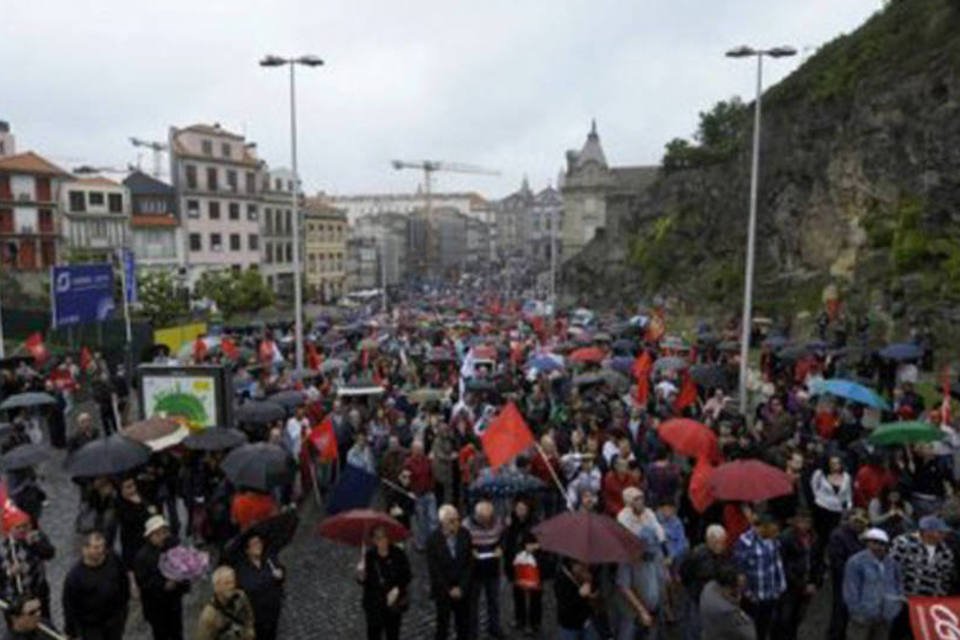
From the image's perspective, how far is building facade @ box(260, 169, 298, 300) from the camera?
3270 inches

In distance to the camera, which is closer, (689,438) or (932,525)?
(932,525)

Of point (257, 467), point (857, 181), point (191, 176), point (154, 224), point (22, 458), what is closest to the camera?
point (257, 467)

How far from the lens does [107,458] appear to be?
1069 centimetres

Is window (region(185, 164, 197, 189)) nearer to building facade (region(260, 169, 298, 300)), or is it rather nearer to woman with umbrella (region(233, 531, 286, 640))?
building facade (region(260, 169, 298, 300))

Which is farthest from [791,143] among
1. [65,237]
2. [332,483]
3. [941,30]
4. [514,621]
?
[65,237]

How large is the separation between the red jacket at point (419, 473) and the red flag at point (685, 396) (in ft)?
19.8


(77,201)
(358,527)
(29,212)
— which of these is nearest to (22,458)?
(358,527)

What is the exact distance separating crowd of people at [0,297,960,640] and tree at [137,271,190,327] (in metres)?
29.3

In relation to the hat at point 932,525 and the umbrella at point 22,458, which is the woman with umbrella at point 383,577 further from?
the umbrella at point 22,458

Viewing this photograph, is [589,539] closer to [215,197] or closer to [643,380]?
[643,380]

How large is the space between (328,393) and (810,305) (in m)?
22.1

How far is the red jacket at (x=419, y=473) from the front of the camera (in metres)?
12.2

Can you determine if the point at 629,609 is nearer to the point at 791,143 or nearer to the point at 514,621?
the point at 514,621

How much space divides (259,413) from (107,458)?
4.71 meters
